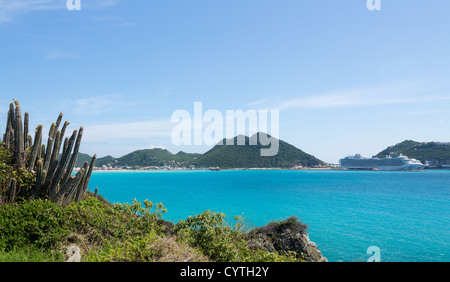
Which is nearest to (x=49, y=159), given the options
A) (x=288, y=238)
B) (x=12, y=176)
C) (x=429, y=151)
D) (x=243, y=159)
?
(x=12, y=176)

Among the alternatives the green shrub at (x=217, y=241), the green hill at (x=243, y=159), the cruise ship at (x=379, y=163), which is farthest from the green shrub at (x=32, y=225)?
the green hill at (x=243, y=159)

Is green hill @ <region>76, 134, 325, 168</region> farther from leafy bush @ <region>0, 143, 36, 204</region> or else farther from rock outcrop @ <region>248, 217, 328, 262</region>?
leafy bush @ <region>0, 143, 36, 204</region>

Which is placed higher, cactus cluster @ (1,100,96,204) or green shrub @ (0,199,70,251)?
cactus cluster @ (1,100,96,204)

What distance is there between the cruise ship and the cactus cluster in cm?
16403

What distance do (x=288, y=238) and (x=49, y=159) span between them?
11.4 metres

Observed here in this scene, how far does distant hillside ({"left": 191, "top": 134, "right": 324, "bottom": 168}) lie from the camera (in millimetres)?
175375

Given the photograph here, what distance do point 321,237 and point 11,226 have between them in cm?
2185

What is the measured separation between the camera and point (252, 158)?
17500 cm

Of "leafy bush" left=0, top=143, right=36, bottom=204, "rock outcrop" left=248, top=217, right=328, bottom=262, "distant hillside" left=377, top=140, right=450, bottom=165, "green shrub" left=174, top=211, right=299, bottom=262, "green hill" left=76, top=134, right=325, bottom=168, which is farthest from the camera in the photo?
"green hill" left=76, top=134, right=325, bottom=168

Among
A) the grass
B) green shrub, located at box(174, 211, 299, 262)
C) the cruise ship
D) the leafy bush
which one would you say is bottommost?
the cruise ship

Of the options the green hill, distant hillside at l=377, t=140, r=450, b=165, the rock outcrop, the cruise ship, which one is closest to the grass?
the rock outcrop

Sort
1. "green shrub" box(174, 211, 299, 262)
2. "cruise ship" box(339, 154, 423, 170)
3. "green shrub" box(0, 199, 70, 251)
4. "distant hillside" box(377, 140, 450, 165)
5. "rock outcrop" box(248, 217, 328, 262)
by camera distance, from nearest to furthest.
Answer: "green shrub" box(0, 199, 70, 251), "green shrub" box(174, 211, 299, 262), "rock outcrop" box(248, 217, 328, 262), "cruise ship" box(339, 154, 423, 170), "distant hillside" box(377, 140, 450, 165)
